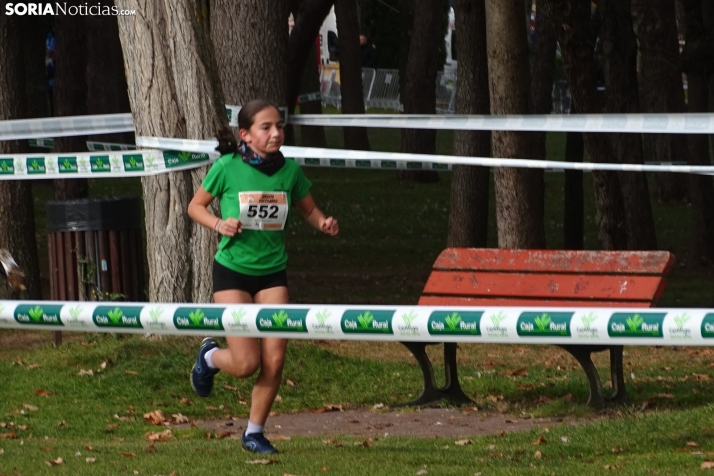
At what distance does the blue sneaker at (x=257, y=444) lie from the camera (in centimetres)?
628

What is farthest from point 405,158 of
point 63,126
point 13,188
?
point 13,188

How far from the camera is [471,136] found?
1488 centimetres

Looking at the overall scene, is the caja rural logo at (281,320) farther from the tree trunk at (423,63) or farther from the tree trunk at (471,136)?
the tree trunk at (423,63)

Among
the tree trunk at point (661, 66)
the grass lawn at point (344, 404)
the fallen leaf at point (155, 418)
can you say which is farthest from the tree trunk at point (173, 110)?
the tree trunk at point (661, 66)

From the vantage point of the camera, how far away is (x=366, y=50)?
45.8m

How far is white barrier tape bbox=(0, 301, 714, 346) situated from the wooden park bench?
2870 millimetres

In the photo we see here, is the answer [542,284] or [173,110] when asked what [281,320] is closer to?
[542,284]

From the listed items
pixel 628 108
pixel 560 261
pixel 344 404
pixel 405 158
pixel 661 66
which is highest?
pixel 661 66

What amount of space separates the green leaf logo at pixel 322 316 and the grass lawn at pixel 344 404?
1.21 meters

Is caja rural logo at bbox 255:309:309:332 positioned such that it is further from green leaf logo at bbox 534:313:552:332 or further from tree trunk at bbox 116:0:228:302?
tree trunk at bbox 116:0:228:302

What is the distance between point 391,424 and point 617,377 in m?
1.37

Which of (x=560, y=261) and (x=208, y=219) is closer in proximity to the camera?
(x=208, y=219)

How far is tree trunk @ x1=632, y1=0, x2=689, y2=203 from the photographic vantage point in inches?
744

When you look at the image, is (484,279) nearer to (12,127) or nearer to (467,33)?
(12,127)
